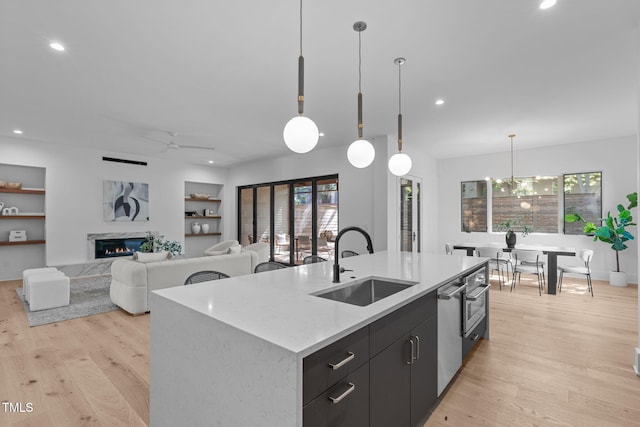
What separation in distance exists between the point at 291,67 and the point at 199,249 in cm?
708

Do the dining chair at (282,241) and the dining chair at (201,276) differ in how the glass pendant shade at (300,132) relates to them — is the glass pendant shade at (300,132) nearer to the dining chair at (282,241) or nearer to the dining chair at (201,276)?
the dining chair at (201,276)

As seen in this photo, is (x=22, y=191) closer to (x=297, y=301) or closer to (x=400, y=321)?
(x=297, y=301)

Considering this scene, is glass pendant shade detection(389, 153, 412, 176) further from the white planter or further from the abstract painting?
the abstract painting

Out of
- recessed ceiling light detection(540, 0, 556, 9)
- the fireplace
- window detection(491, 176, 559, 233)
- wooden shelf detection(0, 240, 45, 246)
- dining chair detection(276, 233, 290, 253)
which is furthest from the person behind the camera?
dining chair detection(276, 233, 290, 253)

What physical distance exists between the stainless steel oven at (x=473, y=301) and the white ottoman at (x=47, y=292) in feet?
16.4

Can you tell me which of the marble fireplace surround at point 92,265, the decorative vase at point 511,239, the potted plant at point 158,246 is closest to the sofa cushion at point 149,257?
the potted plant at point 158,246

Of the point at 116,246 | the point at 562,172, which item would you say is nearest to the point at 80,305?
the point at 116,246

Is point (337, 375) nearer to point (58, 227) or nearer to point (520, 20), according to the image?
point (520, 20)

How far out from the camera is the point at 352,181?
246 inches

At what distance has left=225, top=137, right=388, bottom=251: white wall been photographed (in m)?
5.78

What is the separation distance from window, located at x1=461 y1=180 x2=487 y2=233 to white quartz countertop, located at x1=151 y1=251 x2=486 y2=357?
552 centimetres

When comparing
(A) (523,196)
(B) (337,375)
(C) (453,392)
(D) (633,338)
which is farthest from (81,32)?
(A) (523,196)

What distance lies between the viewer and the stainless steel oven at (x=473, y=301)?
2438mm

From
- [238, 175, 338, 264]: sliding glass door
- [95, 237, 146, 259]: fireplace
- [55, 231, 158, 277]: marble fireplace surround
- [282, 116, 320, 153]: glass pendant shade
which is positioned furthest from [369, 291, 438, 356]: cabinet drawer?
[95, 237, 146, 259]: fireplace
